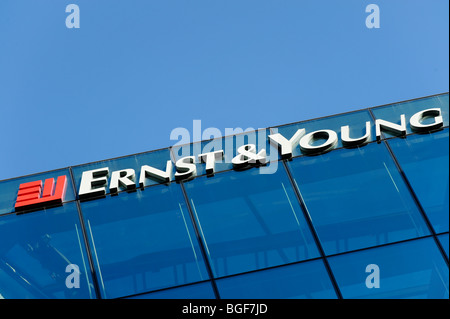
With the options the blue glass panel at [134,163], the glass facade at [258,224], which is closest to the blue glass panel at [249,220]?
the glass facade at [258,224]

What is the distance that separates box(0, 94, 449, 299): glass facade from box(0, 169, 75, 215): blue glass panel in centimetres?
3

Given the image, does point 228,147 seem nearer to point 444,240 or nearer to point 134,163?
point 134,163

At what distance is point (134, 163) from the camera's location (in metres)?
20.2

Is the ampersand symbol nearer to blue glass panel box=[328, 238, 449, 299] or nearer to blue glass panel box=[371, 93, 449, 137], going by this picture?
blue glass panel box=[371, 93, 449, 137]

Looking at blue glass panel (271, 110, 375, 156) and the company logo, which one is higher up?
blue glass panel (271, 110, 375, 156)

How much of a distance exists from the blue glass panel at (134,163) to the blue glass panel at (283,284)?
4.96m

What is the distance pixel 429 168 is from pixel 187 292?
25.1ft

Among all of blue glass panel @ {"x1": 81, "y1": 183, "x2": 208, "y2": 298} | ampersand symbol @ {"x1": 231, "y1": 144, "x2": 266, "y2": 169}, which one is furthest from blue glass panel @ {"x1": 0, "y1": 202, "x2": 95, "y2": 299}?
ampersand symbol @ {"x1": 231, "y1": 144, "x2": 266, "y2": 169}

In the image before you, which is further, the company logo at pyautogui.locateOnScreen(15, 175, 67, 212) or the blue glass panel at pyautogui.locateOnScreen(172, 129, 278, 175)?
the blue glass panel at pyautogui.locateOnScreen(172, 129, 278, 175)

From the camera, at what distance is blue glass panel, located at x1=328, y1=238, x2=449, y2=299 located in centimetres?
1582

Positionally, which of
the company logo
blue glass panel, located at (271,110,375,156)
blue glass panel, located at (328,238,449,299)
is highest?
blue glass panel, located at (271,110,375,156)

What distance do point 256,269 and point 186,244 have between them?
2.12 m

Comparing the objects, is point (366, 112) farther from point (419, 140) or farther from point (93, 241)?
point (93, 241)

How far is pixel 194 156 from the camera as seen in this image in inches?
790
